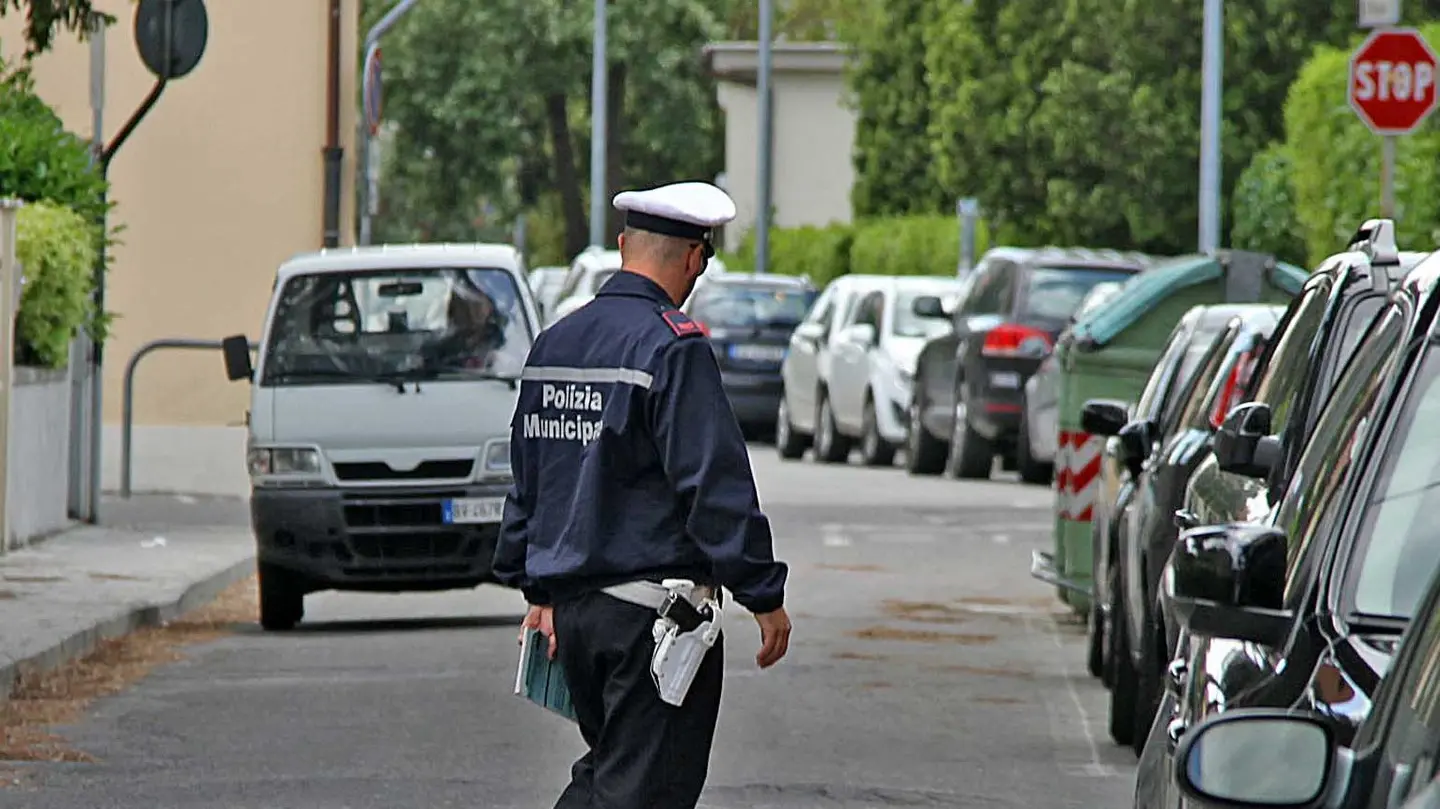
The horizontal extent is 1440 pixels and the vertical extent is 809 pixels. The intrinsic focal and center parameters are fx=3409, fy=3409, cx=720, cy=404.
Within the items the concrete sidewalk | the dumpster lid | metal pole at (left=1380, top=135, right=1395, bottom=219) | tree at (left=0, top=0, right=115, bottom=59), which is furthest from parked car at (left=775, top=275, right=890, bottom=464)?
tree at (left=0, top=0, right=115, bottom=59)

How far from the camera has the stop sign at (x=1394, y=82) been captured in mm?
20859

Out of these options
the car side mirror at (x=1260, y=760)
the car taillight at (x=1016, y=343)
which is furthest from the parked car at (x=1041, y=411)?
the car side mirror at (x=1260, y=760)

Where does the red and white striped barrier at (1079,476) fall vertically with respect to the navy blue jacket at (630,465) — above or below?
below

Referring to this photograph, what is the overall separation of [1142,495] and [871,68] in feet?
170

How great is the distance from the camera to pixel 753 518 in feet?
21.1

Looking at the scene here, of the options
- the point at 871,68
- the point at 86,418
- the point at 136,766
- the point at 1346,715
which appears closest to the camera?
the point at 1346,715

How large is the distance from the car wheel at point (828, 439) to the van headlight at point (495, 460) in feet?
52.6

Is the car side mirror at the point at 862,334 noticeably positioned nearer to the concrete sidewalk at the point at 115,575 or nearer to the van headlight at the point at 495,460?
the concrete sidewalk at the point at 115,575

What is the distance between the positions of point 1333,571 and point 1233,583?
0.17m

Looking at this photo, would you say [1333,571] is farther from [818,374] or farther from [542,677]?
[818,374]

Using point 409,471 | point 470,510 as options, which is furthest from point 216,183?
point 470,510

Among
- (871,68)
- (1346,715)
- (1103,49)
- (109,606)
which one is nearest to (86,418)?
(109,606)

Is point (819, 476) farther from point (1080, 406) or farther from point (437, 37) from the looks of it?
point (437, 37)

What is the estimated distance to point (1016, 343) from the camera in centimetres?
2638
